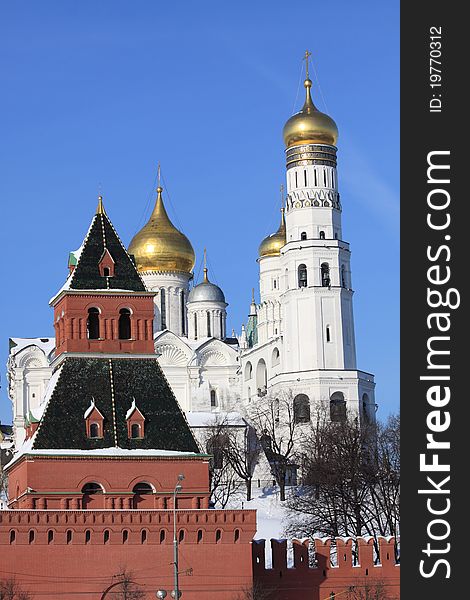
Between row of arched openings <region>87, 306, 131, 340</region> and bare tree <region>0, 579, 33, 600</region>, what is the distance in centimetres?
913

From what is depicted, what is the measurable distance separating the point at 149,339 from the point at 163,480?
5.03m

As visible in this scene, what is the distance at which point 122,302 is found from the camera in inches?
2014

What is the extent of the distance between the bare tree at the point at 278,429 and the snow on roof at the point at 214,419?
146 centimetres

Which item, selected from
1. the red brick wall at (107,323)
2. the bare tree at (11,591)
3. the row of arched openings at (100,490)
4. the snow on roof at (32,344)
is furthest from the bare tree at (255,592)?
the snow on roof at (32,344)

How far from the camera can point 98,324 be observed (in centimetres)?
5106

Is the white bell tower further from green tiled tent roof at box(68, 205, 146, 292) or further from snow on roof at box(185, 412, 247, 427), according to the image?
green tiled tent roof at box(68, 205, 146, 292)

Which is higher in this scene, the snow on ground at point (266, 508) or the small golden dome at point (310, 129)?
the small golden dome at point (310, 129)

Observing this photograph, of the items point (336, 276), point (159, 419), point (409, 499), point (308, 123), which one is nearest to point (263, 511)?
point (336, 276)

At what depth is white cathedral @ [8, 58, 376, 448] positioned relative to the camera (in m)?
99.4

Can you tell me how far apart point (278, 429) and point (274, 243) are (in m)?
19.4

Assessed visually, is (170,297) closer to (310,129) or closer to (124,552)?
(310,129)

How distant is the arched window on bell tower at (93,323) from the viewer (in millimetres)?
50938

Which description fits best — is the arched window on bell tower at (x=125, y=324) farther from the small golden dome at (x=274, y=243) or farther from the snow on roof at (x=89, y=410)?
the small golden dome at (x=274, y=243)

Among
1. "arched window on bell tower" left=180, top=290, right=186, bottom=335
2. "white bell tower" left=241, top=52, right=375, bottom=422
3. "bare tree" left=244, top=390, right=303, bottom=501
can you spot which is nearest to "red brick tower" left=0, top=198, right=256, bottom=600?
"bare tree" left=244, top=390, right=303, bottom=501
